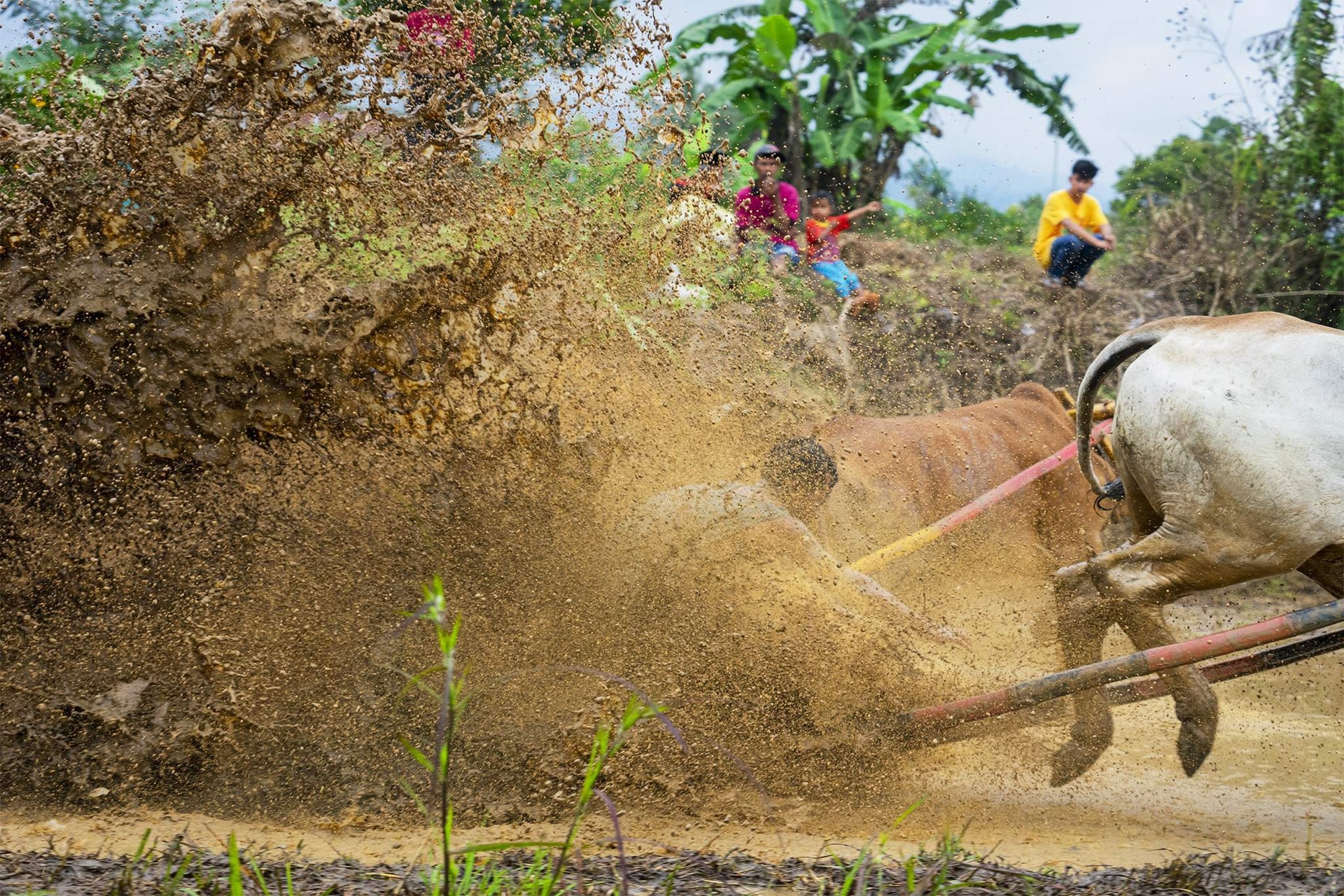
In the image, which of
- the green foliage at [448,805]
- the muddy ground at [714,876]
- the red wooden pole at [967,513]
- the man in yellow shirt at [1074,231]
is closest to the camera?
the green foliage at [448,805]

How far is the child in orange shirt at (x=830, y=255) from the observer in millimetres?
8172

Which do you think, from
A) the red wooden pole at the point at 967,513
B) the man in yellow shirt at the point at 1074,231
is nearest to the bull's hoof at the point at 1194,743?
the red wooden pole at the point at 967,513

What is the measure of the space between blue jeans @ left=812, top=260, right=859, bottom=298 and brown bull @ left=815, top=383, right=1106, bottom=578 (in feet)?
9.99

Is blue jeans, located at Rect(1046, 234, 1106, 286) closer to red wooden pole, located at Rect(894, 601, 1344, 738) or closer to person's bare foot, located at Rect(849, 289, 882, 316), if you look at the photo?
person's bare foot, located at Rect(849, 289, 882, 316)

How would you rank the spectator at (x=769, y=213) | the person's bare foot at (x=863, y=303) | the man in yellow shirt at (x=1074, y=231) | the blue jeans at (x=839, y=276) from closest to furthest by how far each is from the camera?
the spectator at (x=769, y=213) < the person's bare foot at (x=863, y=303) < the blue jeans at (x=839, y=276) < the man in yellow shirt at (x=1074, y=231)

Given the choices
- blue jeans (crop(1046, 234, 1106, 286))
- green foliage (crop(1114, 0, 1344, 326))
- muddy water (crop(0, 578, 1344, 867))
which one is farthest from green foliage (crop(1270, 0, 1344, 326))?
muddy water (crop(0, 578, 1344, 867))

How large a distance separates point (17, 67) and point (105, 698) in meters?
2.93

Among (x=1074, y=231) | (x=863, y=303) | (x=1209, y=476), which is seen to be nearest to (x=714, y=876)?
(x=1209, y=476)

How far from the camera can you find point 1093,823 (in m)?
4.04

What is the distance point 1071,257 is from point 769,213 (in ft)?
9.41

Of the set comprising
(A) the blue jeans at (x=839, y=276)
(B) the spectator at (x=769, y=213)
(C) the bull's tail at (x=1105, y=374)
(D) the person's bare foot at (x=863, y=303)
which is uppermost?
(B) the spectator at (x=769, y=213)

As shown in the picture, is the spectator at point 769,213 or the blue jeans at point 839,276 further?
the blue jeans at point 839,276

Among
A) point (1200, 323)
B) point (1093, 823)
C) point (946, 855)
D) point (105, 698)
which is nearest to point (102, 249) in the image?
point (105, 698)

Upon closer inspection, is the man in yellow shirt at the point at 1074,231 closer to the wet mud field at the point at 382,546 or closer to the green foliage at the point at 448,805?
the wet mud field at the point at 382,546
